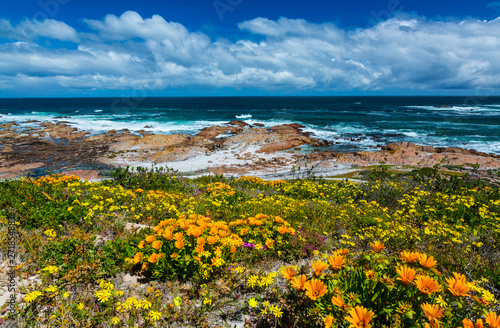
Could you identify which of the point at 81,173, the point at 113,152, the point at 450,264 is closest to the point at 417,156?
the point at 450,264

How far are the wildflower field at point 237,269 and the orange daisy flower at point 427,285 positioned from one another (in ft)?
0.04

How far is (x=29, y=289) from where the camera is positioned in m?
2.90

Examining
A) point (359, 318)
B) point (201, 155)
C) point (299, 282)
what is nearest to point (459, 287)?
point (359, 318)

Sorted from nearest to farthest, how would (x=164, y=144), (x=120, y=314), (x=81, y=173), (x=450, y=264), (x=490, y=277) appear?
1. (x=120, y=314)
2. (x=490, y=277)
3. (x=450, y=264)
4. (x=81, y=173)
5. (x=164, y=144)

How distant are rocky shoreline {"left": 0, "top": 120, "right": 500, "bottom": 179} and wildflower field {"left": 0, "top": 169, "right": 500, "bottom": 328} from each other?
12179 mm

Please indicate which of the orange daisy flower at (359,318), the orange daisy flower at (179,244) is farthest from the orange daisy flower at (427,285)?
the orange daisy flower at (179,244)

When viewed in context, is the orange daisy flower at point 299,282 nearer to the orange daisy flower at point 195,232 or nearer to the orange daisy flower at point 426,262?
the orange daisy flower at point 426,262

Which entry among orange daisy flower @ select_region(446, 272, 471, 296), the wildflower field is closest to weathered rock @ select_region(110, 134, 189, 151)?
the wildflower field

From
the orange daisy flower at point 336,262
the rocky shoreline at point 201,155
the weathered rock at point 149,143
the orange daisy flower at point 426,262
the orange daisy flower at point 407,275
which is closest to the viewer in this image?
the orange daisy flower at point 407,275

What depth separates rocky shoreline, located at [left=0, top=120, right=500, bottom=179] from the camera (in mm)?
20297

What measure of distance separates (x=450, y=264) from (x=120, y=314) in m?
4.84

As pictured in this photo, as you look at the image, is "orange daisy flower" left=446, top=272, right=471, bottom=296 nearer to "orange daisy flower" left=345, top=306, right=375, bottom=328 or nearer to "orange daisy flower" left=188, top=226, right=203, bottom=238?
"orange daisy flower" left=345, top=306, right=375, bottom=328

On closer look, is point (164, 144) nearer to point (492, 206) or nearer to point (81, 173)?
point (81, 173)

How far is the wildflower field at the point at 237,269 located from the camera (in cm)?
235
